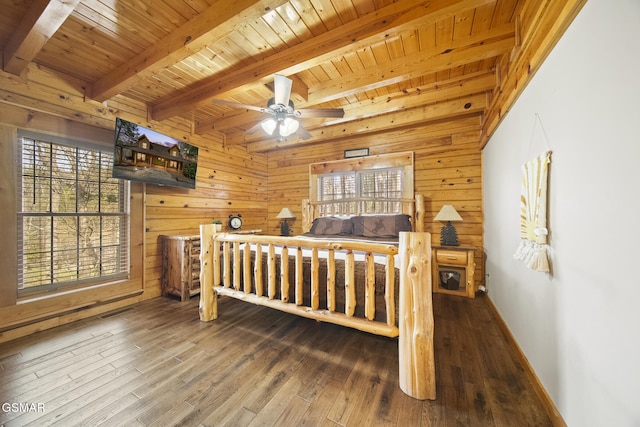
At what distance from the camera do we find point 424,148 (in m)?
3.58

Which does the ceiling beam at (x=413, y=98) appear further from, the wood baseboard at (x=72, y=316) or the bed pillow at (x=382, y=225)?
the wood baseboard at (x=72, y=316)

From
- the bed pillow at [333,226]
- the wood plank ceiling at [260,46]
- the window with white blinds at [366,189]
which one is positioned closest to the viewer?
the wood plank ceiling at [260,46]

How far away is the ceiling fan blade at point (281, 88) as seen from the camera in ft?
6.31

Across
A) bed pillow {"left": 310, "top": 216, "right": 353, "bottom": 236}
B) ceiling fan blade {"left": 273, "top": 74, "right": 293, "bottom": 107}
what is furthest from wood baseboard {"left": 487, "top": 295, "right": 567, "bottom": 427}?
ceiling fan blade {"left": 273, "top": 74, "right": 293, "bottom": 107}

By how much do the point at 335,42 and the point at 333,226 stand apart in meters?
2.49

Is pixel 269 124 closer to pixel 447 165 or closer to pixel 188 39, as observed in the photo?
pixel 188 39

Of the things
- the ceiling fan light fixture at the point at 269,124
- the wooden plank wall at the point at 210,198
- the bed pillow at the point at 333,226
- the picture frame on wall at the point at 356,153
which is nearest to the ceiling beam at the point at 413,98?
the wooden plank wall at the point at 210,198

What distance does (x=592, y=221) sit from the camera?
0.95 metres

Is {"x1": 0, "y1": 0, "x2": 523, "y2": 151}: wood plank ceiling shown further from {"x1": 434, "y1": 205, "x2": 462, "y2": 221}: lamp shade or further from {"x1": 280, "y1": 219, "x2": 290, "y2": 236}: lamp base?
{"x1": 280, "y1": 219, "x2": 290, "y2": 236}: lamp base

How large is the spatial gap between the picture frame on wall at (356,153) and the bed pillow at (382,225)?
126cm

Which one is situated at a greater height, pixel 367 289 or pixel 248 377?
pixel 367 289

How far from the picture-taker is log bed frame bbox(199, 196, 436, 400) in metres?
1.35

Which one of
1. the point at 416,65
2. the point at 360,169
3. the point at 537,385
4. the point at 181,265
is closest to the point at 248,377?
the point at 537,385

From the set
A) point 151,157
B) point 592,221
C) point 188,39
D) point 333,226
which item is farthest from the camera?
point 333,226
